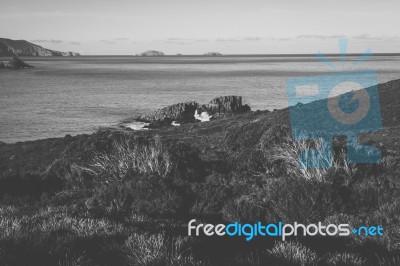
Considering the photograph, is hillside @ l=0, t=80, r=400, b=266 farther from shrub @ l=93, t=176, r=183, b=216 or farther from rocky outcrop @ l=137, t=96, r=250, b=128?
rocky outcrop @ l=137, t=96, r=250, b=128

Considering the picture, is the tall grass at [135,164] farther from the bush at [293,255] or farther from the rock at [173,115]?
the rock at [173,115]

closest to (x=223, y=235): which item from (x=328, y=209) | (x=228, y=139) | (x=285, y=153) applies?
(x=328, y=209)

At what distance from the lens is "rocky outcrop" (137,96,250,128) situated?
148ft

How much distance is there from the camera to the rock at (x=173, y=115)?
45.1 m

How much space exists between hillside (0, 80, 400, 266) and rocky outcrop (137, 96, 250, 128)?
27196 millimetres

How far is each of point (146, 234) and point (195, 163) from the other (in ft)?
25.4

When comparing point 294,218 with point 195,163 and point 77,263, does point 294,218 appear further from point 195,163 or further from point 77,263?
point 195,163

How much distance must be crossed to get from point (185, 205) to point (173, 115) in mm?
35606

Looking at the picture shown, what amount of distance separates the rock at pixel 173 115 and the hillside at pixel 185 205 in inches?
1065

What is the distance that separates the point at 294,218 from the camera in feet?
29.7

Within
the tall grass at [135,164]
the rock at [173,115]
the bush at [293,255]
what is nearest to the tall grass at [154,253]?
the bush at [293,255]

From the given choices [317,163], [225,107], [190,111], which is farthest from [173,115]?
[317,163]

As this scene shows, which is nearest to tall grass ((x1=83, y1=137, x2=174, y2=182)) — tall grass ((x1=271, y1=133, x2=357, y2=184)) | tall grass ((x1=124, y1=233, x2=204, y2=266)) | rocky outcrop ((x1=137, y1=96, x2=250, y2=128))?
tall grass ((x1=271, y1=133, x2=357, y2=184))

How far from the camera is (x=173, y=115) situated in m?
46.0
